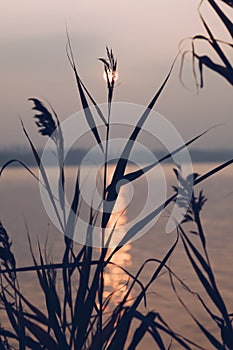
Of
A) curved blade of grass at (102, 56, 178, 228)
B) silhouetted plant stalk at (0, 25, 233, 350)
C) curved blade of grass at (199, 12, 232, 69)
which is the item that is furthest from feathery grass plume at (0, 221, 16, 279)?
curved blade of grass at (199, 12, 232, 69)

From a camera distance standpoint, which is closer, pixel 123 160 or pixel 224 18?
pixel 224 18

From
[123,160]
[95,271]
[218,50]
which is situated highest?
[218,50]

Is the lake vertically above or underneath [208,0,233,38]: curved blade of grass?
underneath

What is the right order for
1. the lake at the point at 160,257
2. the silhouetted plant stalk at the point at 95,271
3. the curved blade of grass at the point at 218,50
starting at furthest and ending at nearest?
the lake at the point at 160,257, the silhouetted plant stalk at the point at 95,271, the curved blade of grass at the point at 218,50

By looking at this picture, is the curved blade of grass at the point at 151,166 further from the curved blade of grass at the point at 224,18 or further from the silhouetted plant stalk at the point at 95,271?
the curved blade of grass at the point at 224,18

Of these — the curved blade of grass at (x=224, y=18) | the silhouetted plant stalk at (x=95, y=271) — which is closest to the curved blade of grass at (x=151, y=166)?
the silhouetted plant stalk at (x=95, y=271)

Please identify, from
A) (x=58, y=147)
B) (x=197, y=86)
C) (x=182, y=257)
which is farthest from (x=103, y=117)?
(x=182, y=257)

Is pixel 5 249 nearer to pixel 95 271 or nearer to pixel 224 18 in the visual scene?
pixel 95 271

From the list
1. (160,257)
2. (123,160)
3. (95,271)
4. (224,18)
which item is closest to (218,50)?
(224,18)

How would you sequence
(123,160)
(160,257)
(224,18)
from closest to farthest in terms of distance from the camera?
(224,18)
(123,160)
(160,257)

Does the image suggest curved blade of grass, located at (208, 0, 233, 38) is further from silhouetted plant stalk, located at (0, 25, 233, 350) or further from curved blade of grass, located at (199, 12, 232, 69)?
silhouetted plant stalk, located at (0, 25, 233, 350)

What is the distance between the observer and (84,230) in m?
2.38

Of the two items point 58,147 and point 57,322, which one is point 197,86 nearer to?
point 58,147

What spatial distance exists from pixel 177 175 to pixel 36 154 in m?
0.45
